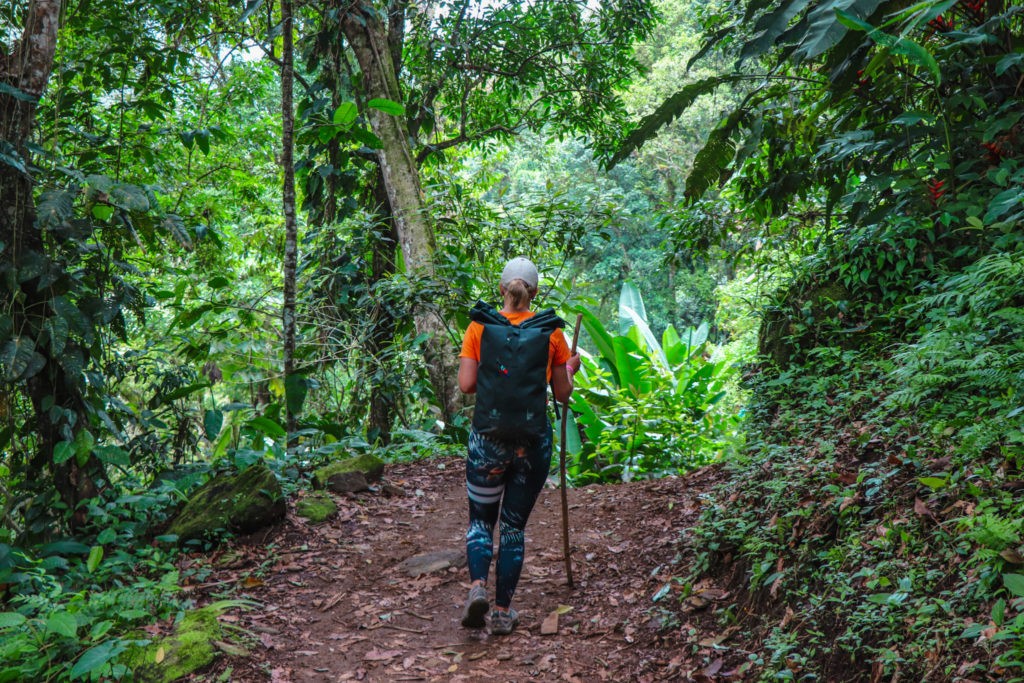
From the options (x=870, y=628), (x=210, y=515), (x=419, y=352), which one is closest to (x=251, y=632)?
(x=210, y=515)

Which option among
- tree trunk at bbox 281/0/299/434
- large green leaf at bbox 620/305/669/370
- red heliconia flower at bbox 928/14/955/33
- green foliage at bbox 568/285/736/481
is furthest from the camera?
large green leaf at bbox 620/305/669/370

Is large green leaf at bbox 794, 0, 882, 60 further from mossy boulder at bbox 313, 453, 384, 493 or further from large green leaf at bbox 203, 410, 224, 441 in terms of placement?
large green leaf at bbox 203, 410, 224, 441

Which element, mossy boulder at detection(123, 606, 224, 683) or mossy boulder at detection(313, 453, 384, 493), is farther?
mossy boulder at detection(313, 453, 384, 493)

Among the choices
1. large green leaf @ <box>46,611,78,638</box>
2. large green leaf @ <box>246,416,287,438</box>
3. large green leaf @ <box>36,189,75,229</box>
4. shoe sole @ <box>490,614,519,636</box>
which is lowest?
shoe sole @ <box>490,614,519,636</box>

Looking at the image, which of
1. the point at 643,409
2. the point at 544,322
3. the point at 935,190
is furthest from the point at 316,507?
the point at 935,190

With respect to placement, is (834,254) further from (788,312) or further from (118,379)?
(118,379)

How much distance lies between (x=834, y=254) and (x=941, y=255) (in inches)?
34.1

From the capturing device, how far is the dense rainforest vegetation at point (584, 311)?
3.16m

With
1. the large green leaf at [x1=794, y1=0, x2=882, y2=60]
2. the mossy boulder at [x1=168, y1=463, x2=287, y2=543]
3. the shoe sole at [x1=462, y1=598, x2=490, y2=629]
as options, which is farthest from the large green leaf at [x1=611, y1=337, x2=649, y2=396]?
the shoe sole at [x1=462, y1=598, x2=490, y2=629]

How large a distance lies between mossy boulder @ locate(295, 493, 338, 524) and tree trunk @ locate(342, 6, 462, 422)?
2451mm

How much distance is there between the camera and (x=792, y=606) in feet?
10.4

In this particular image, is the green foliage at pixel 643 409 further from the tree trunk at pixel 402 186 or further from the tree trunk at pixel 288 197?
the tree trunk at pixel 288 197

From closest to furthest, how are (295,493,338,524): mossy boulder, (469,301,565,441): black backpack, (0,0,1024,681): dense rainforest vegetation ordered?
(0,0,1024,681): dense rainforest vegetation < (469,301,565,441): black backpack < (295,493,338,524): mossy boulder

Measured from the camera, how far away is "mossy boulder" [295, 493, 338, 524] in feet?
17.9
